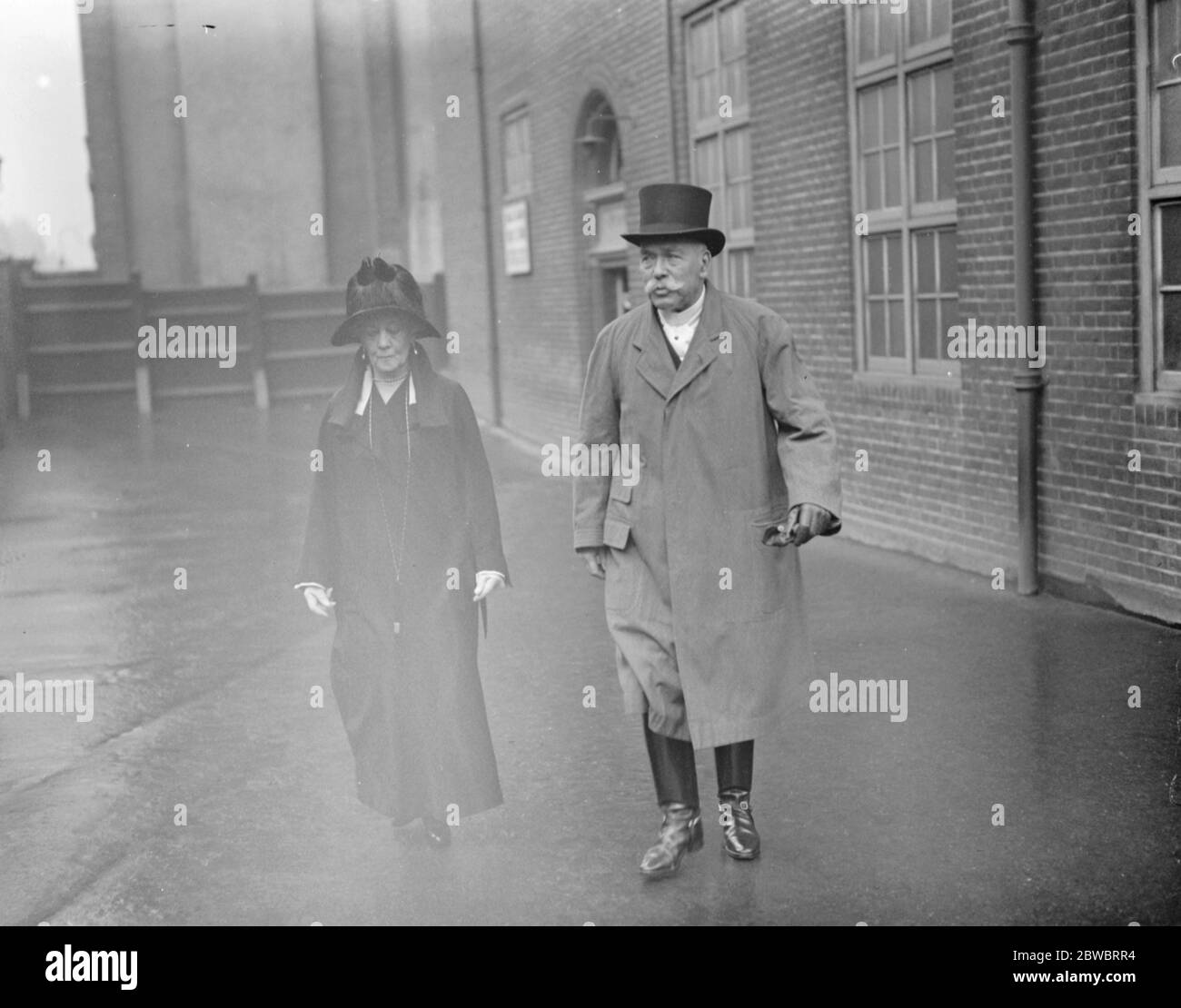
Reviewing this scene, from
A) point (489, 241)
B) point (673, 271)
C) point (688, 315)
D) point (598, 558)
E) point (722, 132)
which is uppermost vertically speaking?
point (722, 132)

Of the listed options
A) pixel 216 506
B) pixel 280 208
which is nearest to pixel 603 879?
pixel 216 506

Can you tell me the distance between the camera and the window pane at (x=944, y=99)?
384 inches

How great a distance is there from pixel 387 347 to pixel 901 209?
6.00m

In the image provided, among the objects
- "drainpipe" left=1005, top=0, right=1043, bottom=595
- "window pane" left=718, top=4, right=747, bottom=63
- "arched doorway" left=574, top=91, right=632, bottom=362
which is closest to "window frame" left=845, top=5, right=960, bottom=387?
"drainpipe" left=1005, top=0, right=1043, bottom=595

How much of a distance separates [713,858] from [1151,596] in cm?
383

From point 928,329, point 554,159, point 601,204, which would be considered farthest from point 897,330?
point 554,159

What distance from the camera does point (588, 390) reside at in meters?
5.24

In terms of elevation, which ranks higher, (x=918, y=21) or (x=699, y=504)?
(x=918, y=21)

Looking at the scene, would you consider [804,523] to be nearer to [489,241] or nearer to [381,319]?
[381,319]

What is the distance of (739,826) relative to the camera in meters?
5.16

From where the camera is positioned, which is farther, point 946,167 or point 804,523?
point 946,167

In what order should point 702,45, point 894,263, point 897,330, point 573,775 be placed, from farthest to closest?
point 702,45 < point 897,330 < point 894,263 < point 573,775

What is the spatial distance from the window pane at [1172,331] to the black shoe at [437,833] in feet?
14.8
